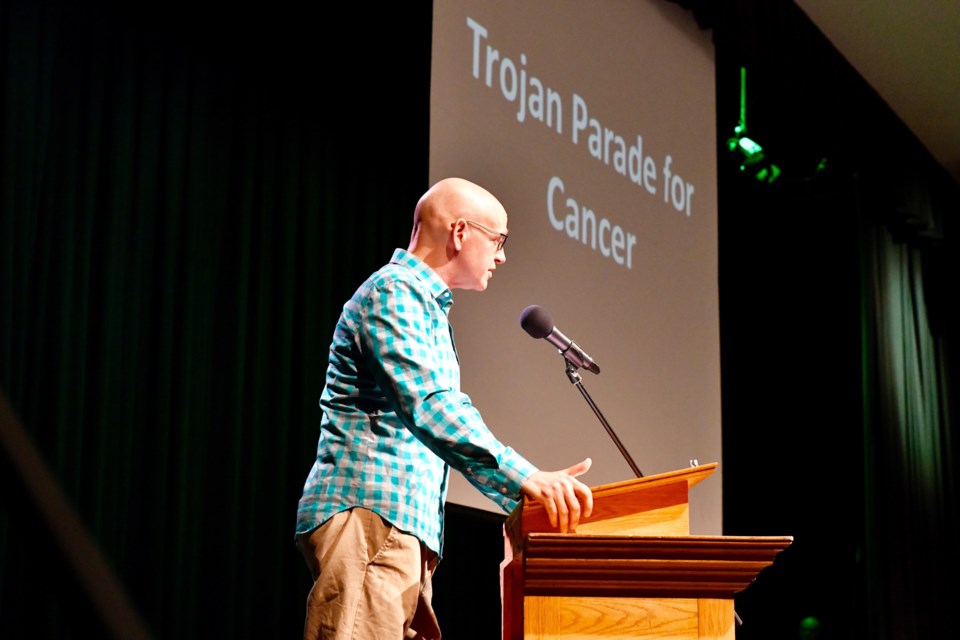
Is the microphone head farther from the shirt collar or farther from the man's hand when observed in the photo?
the man's hand

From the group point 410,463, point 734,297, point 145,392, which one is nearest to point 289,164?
point 145,392

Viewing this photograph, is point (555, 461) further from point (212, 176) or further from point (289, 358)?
point (212, 176)

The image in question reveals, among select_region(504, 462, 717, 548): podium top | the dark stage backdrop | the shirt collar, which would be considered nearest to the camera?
select_region(504, 462, 717, 548): podium top

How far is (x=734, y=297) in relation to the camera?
6969 millimetres

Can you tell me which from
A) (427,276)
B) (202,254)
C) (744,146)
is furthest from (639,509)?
(744,146)

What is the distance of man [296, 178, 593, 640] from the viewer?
172cm

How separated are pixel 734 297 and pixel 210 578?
4319mm

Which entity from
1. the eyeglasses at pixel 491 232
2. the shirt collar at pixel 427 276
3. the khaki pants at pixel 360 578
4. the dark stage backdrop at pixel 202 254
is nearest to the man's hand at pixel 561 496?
the khaki pants at pixel 360 578

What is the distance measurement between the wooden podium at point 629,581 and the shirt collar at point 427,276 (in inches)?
18.2

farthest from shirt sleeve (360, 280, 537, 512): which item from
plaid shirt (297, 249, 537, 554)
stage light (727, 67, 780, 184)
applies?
stage light (727, 67, 780, 184)

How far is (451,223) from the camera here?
2.10 meters

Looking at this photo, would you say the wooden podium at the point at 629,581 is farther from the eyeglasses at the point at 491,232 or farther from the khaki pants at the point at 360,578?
the eyeglasses at the point at 491,232

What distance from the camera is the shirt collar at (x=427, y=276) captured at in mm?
2006

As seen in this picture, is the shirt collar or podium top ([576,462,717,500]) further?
the shirt collar
